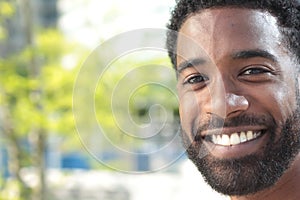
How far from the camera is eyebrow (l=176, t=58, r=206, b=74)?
2.29ft

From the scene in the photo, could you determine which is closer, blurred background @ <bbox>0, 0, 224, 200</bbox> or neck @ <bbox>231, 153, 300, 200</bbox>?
neck @ <bbox>231, 153, 300, 200</bbox>

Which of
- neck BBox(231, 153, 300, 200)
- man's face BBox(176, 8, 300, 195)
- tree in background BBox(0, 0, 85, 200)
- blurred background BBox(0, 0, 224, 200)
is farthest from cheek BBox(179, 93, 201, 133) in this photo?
tree in background BBox(0, 0, 85, 200)

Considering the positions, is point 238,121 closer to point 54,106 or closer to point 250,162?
point 250,162

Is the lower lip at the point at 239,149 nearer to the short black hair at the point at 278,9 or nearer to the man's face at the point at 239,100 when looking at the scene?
the man's face at the point at 239,100

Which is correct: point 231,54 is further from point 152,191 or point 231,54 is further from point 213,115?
point 152,191

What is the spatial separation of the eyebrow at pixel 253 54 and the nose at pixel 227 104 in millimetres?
44

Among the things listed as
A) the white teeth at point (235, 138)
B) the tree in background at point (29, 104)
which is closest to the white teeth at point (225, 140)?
the white teeth at point (235, 138)

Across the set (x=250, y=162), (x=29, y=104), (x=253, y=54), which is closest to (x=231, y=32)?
(x=253, y=54)

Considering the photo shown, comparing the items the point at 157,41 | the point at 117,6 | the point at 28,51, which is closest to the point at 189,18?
the point at 157,41

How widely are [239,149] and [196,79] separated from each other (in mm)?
96

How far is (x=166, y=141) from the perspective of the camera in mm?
754

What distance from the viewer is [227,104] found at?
66 centimetres

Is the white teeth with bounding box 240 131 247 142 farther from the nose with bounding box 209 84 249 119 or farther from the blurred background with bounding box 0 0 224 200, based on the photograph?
the blurred background with bounding box 0 0 224 200

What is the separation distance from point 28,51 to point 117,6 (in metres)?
0.46
